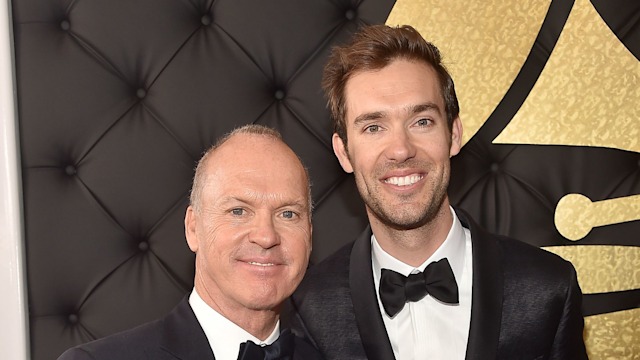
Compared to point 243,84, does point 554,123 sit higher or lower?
lower

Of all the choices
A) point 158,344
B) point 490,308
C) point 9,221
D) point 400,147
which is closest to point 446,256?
point 490,308

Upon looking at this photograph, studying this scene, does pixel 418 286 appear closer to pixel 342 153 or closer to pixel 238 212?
pixel 342 153

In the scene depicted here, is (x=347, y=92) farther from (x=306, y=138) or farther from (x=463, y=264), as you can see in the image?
(x=463, y=264)

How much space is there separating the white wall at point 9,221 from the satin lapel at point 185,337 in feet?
2.27

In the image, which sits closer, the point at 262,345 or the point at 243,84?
the point at 262,345

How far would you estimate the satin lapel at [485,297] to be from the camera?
174 cm

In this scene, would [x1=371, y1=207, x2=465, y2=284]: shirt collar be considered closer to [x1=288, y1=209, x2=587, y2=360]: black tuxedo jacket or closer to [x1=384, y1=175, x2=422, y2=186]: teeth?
[x1=288, y1=209, x2=587, y2=360]: black tuxedo jacket

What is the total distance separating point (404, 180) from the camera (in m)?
1.84

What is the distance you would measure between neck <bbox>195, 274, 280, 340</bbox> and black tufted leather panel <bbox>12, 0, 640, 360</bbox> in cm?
59

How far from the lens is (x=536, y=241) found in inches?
87.3

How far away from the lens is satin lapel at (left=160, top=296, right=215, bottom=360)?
60.7 inches

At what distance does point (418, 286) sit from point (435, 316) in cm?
9

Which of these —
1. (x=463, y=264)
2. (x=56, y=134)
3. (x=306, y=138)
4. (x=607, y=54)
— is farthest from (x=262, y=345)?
(x=607, y=54)

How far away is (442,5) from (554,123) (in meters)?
0.44
